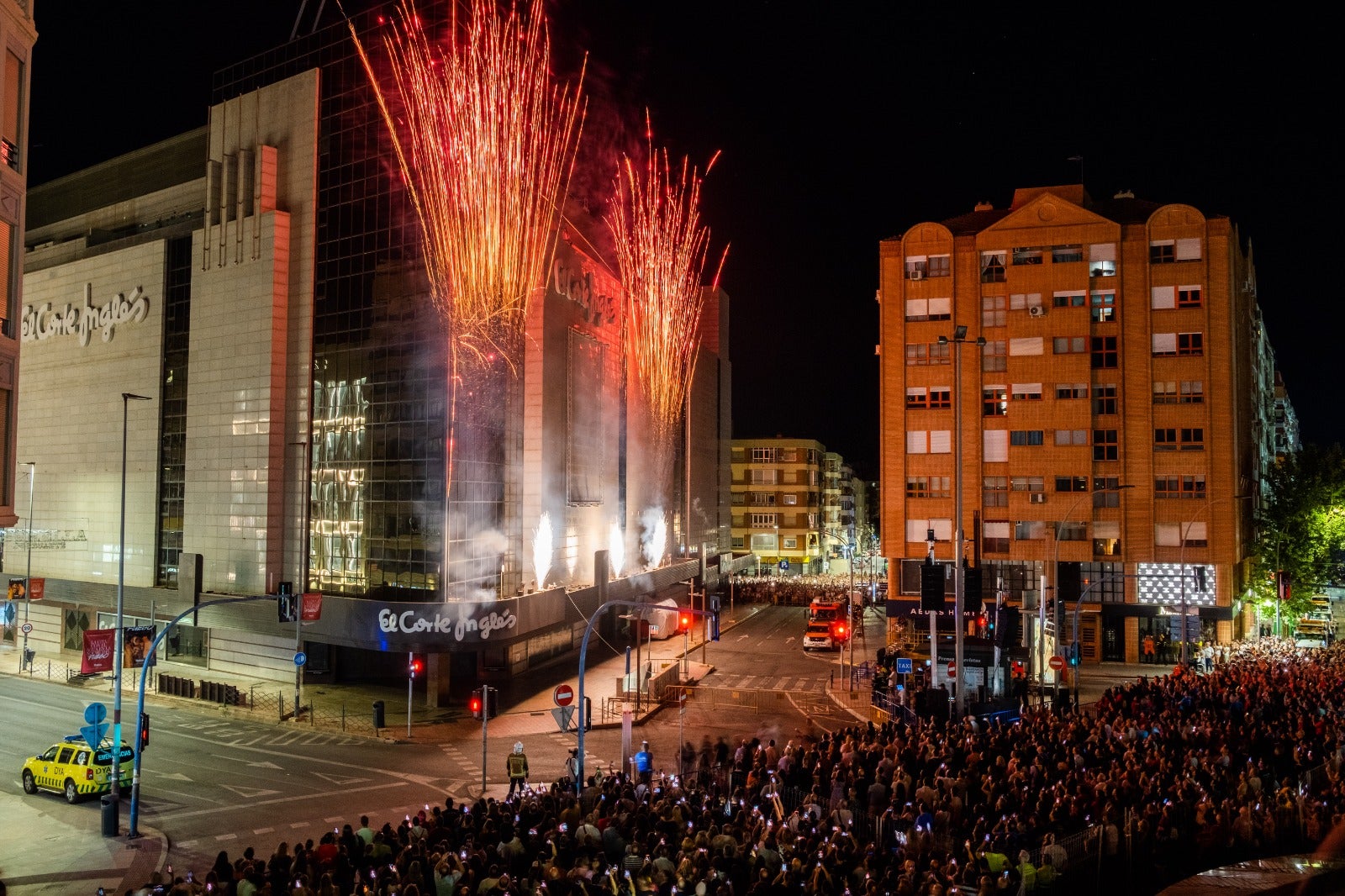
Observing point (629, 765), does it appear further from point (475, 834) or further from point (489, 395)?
point (489, 395)

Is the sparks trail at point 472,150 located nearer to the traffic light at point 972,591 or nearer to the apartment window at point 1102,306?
the traffic light at point 972,591

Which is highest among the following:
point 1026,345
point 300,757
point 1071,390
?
point 1026,345

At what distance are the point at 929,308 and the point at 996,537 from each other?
49.1 feet

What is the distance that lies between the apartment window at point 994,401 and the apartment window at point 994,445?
1.11m

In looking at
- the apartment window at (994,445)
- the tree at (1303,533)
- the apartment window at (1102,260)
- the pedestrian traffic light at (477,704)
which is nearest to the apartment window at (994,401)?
the apartment window at (994,445)

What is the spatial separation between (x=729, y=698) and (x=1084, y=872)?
979 inches

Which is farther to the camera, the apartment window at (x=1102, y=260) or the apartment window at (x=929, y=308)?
the apartment window at (x=929, y=308)

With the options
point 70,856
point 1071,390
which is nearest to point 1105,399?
point 1071,390

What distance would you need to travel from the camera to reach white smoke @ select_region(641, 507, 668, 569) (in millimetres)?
63688

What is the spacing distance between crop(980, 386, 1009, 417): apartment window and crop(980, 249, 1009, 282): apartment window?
6818mm

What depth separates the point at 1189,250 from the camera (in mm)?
54688

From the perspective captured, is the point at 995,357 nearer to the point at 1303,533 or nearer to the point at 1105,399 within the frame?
the point at 1105,399

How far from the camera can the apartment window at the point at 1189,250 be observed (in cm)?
5453

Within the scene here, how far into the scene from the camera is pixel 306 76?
45188 millimetres
